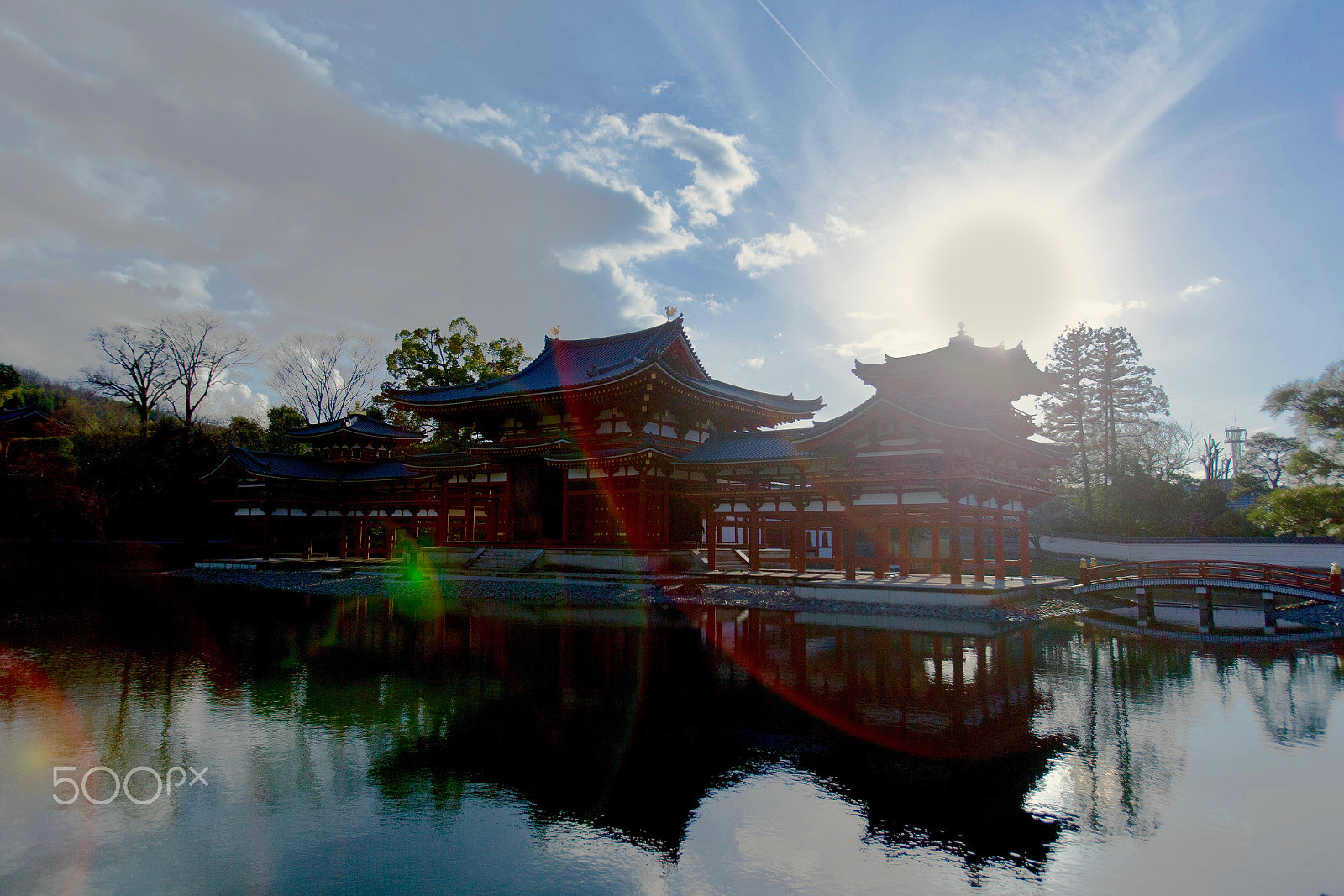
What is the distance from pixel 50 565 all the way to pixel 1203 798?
181 feet

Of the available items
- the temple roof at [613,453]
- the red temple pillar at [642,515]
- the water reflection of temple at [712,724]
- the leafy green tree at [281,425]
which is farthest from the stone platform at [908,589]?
the leafy green tree at [281,425]

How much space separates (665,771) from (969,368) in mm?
23797

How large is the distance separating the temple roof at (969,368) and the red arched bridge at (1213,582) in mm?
8662

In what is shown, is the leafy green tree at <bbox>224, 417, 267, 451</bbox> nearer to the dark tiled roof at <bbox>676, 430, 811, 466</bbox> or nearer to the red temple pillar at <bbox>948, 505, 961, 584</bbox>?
the dark tiled roof at <bbox>676, 430, 811, 466</bbox>

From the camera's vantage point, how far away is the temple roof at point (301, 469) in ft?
124

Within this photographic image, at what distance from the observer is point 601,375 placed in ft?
97.5

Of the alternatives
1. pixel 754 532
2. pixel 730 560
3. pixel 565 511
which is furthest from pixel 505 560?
pixel 754 532

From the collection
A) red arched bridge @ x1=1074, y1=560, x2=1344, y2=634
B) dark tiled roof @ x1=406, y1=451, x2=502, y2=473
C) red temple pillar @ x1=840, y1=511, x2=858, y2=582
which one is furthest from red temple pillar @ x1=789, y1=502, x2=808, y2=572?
dark tiled roof @ x1=406, y1=451, x2=502, y2=473

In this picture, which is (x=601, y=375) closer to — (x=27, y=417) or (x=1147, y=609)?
(x=1147, y=609)

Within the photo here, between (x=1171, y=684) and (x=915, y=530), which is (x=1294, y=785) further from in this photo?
(x=915, y=530)

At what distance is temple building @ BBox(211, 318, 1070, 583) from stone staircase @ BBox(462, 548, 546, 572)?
67 centimetres

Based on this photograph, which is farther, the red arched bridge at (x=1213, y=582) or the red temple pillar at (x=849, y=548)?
the red temple pillar at (x=849, y=548)

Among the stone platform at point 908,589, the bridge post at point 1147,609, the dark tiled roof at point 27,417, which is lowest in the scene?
the bridge post at point 1147,609

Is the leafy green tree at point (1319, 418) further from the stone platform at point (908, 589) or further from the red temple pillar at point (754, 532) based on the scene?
the red temple pillar at point (754, 532)
